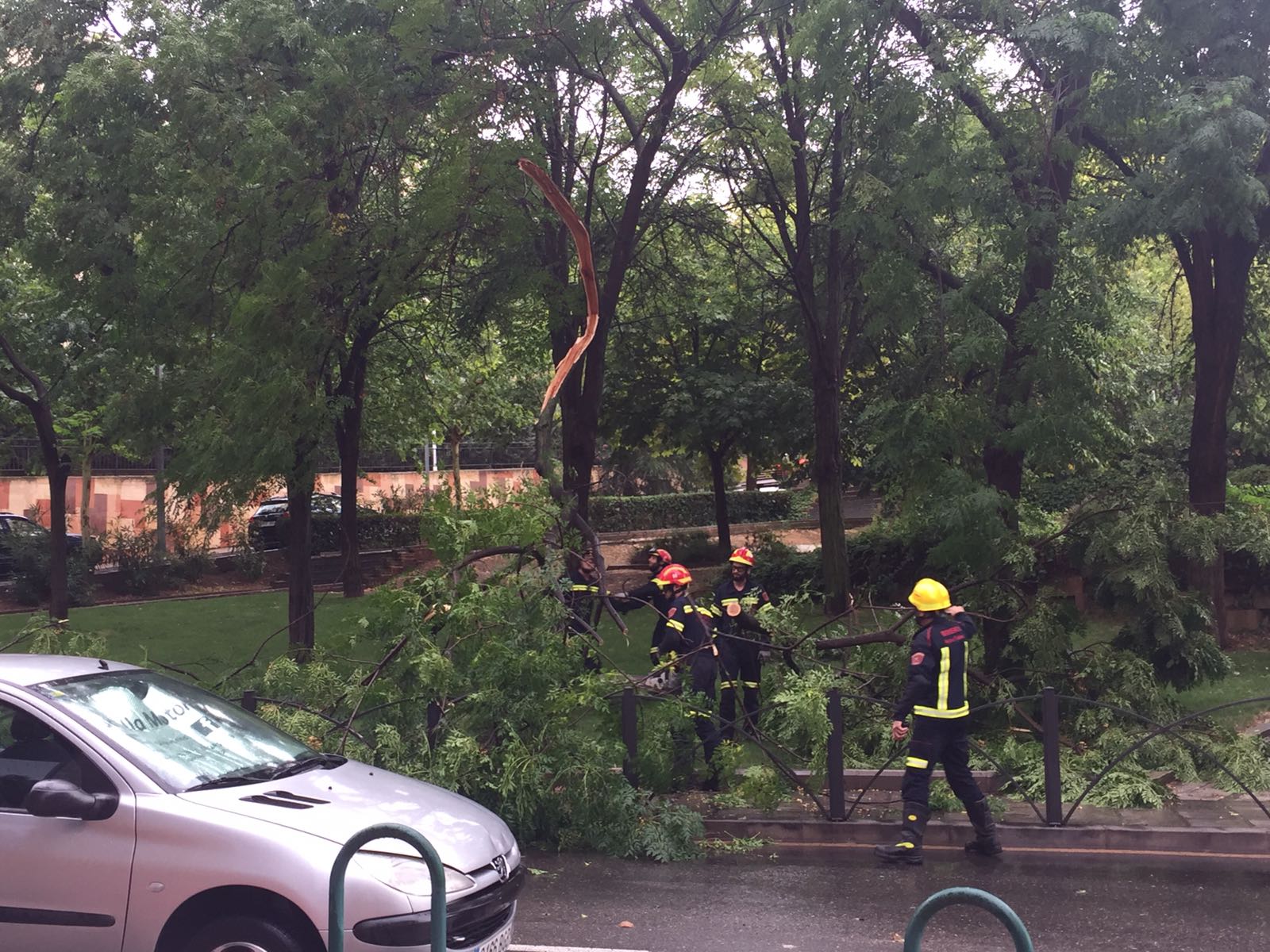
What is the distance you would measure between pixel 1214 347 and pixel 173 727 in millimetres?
12889

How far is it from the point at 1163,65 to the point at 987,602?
5777 mm

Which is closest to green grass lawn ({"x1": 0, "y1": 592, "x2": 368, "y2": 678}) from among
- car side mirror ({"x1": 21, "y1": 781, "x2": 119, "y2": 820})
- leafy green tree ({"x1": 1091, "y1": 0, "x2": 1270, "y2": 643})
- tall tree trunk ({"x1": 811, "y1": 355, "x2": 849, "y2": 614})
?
tall tree trunk ({"x1": 811, "y1": 355, "x2": 849, "y2": 614})

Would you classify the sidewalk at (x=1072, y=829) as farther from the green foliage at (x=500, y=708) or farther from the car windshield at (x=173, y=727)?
the car windshield at (x=173, y=727)

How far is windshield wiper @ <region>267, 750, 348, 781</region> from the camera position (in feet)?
17.0

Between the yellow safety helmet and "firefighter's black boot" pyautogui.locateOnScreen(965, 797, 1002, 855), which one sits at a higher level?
the yellow safety helmet

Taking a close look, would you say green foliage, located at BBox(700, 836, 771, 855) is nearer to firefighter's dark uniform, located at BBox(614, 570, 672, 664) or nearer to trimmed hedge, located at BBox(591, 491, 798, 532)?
firefighter's dark uniform, located at BBox(614, 570, 672, 664)

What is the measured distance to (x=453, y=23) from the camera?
13516mm

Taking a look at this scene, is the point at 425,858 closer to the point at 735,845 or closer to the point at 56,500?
the point at 735,845

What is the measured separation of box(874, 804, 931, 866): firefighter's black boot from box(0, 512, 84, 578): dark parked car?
19.5 metres

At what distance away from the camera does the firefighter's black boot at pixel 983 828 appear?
758 cm

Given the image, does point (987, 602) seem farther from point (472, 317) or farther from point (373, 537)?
point (373, 537)

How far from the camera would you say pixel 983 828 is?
7.61 meters

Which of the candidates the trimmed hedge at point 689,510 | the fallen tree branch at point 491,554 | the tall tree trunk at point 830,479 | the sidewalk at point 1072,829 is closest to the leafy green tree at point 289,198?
the fallen tree branch at point 491,554

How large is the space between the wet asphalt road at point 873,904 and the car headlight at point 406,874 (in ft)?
4.81
